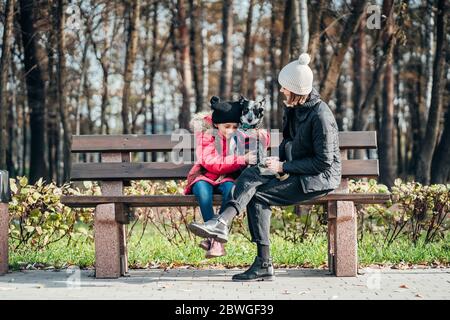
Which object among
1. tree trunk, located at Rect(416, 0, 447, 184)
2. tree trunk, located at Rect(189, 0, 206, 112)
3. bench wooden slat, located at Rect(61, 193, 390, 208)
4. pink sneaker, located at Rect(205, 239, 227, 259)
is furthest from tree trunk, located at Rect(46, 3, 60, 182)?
pink sneaker, located at Rect(205, 239, 227, 259)

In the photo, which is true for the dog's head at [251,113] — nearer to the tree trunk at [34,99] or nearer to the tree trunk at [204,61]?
the tree trunk at [34,99]

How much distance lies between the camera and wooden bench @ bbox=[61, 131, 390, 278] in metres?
6.99

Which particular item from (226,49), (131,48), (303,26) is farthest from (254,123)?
(226,49)

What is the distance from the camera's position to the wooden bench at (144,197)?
699 centimetres

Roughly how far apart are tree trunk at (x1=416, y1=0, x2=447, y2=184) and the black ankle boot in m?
11.0

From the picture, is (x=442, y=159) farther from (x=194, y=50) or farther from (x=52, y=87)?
(x=52, y=87)

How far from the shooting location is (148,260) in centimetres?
809

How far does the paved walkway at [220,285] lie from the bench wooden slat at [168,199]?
630 millimetres

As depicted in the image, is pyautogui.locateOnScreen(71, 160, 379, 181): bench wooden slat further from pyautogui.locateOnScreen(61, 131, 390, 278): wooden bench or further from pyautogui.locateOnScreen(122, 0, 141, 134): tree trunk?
pyautogui.locateOnScreen(122, 0, 141, 134): tree trunk

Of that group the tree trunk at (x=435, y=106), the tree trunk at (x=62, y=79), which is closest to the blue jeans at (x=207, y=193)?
the tree trunk at (x=435, y=106)

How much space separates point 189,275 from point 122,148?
49.0 inches

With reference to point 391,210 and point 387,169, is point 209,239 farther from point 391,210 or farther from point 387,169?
point 387,169

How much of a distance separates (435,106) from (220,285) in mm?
11624
